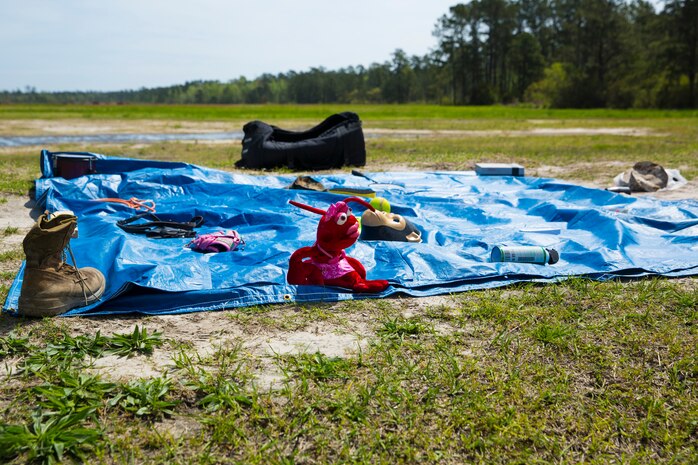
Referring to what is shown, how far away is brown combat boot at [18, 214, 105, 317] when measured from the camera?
3406mm

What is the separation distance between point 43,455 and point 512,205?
5928 mm

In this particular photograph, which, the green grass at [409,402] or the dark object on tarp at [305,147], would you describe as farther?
the dark object on tarp at [305,147]

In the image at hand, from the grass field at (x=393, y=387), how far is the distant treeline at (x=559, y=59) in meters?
46.5

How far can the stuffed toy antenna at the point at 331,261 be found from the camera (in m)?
3.85

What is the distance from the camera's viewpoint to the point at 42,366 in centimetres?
279

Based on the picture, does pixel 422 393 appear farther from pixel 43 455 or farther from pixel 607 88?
pixel 607 88

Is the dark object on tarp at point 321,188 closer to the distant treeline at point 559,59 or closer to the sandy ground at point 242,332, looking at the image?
the sandy ground at point 242,332

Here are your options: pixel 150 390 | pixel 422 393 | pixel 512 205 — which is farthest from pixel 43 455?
pixel 512 205

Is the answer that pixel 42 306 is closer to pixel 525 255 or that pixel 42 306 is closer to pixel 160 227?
pixel 160 227

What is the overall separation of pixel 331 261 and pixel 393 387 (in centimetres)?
141

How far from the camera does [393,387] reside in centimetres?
264

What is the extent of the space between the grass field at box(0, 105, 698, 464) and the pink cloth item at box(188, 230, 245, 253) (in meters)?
1.31

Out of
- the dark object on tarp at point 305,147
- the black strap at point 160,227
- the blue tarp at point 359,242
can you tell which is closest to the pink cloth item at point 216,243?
the blue tarp at point 359,242

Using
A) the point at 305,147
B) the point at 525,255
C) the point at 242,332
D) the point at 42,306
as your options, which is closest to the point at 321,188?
the point at 305,147
